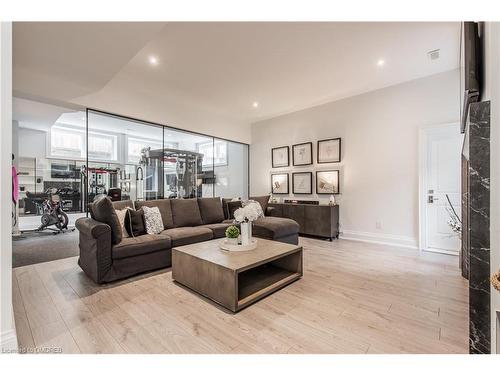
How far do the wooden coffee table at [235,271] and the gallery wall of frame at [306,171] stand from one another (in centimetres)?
272

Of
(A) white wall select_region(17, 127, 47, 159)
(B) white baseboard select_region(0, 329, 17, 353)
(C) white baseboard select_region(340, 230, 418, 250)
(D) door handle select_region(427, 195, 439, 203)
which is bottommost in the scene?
(C) white baseboard select_region(340, 230, 418, 250)

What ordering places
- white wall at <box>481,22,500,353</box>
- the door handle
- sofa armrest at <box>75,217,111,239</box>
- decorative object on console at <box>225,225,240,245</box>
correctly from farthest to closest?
the door handle < decorative object on console at <box>225,225,240,245</box> < sofa armrest at <box>75,217,111,239</box> < white wall at <box>481,22,500,353</box>

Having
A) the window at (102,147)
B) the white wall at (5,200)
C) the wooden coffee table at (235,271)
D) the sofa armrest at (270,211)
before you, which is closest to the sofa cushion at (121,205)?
the window at (102,147)

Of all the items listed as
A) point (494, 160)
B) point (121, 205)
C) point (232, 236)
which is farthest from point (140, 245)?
point (494, 160)

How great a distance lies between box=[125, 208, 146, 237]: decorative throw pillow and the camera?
9.92 ft

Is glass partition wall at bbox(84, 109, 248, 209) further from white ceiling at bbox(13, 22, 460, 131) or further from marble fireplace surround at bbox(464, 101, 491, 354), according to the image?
marble fireplace surround at bbox(464, 101, 491, 354)

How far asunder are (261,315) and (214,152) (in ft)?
14.5

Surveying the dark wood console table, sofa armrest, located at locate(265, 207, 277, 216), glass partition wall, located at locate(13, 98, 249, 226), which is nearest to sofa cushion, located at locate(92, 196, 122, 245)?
glass partition wall, located at locate(13, 98, 249, 226)

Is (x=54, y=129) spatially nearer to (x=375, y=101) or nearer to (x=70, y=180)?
(x=70, y=180)

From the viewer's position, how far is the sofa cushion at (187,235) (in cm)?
317

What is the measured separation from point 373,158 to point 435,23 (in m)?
2.26

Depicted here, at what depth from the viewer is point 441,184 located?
12.1 ft

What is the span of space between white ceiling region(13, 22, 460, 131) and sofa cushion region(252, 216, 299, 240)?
7.95 ft

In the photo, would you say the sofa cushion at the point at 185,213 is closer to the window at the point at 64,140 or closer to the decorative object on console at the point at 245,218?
the decorative object on console at the point at 245,218
